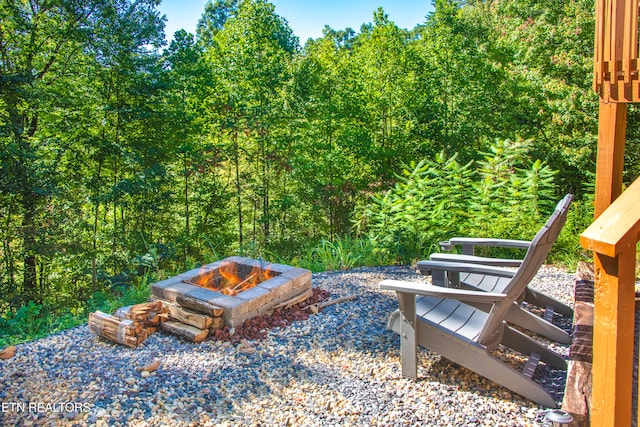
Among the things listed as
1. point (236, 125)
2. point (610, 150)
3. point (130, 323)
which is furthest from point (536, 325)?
point (236, 125)

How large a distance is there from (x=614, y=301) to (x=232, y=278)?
3386 millimetres

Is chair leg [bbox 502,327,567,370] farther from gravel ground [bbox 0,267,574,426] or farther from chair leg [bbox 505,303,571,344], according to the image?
chair leg [bbox 505,303,571,344]

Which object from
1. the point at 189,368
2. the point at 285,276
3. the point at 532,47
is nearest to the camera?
the point at 189,368

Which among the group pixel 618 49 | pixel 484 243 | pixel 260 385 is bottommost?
pixel 260 385

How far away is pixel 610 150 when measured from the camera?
2.53m

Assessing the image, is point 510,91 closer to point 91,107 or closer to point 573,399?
point 91,107

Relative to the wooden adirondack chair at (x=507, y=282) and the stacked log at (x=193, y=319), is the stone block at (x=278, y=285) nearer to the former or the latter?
the stacked log at (x=193, y=319)

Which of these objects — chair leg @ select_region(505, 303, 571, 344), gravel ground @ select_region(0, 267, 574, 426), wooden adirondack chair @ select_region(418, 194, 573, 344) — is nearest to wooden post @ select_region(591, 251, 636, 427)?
gravel ground @ select_region(0, 267, 574, 426)

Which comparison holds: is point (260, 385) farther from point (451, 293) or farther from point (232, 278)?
point (232, 278)

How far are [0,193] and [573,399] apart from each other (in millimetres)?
7632

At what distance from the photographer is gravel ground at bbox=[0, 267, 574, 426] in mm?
2283

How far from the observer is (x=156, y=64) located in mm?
8039

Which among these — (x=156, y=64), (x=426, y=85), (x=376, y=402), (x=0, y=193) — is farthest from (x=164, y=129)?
(x=376, y=402)

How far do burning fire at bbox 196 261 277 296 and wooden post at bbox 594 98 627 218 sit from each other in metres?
2.63
